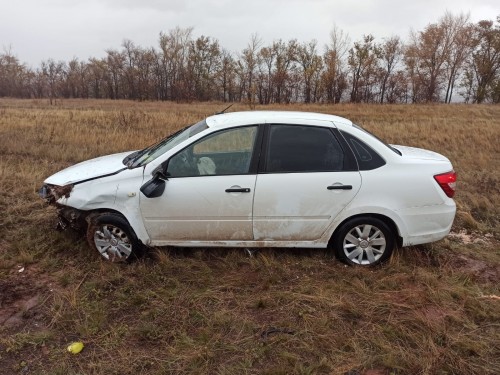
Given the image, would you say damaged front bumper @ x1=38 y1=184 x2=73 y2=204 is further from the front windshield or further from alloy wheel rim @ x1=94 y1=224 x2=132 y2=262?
the front windshield

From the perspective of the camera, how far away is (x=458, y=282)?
3.76m

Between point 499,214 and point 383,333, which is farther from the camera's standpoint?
point 499,214

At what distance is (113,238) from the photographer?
406 centimetres

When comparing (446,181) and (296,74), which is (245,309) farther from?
(296,74)

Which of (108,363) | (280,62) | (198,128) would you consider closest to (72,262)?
(108,363)

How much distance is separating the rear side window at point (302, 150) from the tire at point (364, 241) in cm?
64

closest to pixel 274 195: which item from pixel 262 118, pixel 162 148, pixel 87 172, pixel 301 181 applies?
pixel 301 181

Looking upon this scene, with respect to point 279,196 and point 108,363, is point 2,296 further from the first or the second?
point 279,196

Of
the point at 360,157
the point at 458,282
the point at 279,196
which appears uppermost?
the point at 360,157

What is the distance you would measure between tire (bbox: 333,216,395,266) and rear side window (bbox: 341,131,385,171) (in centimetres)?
54

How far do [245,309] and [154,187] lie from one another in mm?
1480

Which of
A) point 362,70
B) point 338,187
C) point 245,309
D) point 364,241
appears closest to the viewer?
point 245,309

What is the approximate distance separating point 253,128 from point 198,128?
0.68 m

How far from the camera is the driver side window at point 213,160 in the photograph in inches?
153
